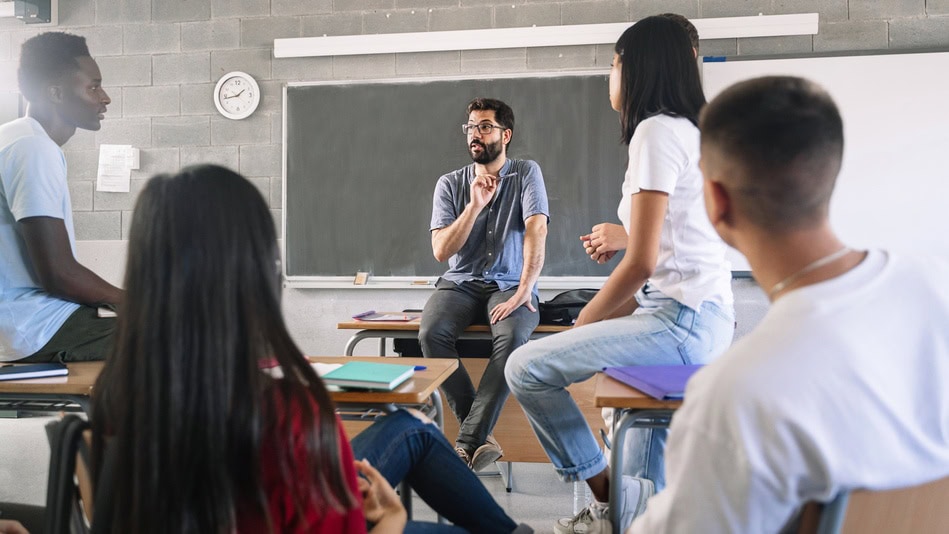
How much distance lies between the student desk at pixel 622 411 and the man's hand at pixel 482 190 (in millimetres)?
1535

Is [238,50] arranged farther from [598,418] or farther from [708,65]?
[598,418]

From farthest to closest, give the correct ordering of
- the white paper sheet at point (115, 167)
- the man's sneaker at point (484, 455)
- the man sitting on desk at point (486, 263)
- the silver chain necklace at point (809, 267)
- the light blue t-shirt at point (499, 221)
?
the white paper sheet at point (115, 167), the light blue t-shirt at point (499, 221), the man sitting on desk at point (486, 263), the man's sneaker at point (484, 455), the silver chain necklace at point (809, 267)

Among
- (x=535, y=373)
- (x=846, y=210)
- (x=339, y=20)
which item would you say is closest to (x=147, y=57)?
(x=339, y=20)

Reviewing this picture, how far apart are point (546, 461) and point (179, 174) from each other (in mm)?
2591

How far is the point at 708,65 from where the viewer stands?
3.97m

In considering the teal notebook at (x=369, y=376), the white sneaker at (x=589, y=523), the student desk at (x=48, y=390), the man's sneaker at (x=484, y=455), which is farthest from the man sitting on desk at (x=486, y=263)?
the student desk at (x=48, y=390)

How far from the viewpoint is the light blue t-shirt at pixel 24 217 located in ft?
6.61

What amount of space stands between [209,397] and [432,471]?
716 millimetres

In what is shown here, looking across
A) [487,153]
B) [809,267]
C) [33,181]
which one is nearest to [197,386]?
[809,267]

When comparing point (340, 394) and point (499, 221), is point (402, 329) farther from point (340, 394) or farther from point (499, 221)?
point (340, 394)

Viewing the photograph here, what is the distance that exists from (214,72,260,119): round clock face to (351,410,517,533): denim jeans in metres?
3.34

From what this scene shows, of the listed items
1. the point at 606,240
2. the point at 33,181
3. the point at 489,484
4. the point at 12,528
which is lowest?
the point at 489,484

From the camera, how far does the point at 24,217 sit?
201cm

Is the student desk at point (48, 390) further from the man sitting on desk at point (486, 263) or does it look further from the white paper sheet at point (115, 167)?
the white paper sheet at point (115, 167)
